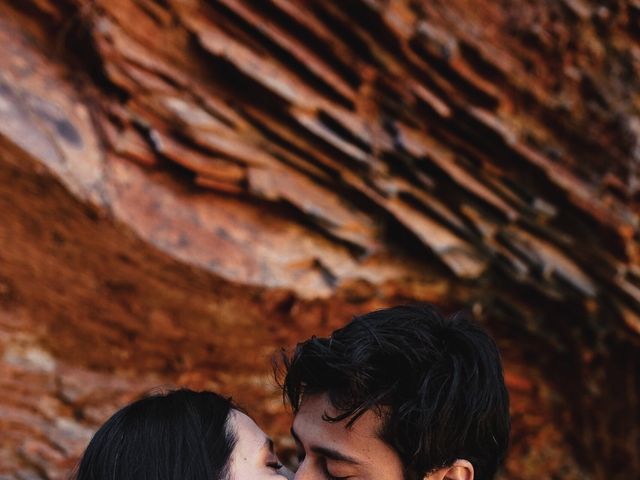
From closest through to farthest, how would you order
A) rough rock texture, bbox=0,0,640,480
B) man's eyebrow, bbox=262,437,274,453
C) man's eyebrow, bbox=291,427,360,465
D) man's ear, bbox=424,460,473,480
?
man's eyebrow, bbox=291,427,360,465
man's ear, bbox=424,460,473,480
man's eyebrow, bbox=262,437,274,453
rough rock texture, bbox=0,0,640,480

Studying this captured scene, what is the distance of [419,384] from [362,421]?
0.23 metres

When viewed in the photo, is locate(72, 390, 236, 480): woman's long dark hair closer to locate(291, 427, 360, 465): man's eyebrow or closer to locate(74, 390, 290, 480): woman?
locate(74, 390, 290, 480): woman

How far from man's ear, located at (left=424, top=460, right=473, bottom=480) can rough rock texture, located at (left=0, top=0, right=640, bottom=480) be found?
244cm

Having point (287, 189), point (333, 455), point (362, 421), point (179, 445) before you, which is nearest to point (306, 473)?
point (333, 455)

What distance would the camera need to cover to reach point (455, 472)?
94.7 inches

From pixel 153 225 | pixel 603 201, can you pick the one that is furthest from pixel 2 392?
pixel 603 201

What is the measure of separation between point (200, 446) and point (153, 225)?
2.18 m

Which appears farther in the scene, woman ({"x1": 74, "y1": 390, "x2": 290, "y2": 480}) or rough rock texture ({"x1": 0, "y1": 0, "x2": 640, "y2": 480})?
rough rock texture ({"x1": 0, "y1": 0, "x2": 640, "y2": 480})

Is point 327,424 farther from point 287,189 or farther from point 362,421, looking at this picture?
point 287,189

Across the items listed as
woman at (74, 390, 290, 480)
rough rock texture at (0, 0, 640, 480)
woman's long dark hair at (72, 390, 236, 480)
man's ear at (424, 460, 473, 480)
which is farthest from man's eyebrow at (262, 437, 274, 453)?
rough rock texture at (0, 0, 640, 480)

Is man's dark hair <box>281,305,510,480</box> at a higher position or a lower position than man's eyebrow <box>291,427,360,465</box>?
higher

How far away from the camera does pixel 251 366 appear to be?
554 cm

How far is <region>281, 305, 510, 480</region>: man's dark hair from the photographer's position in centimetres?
234

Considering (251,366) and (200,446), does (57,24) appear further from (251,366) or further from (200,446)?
(200,446)
